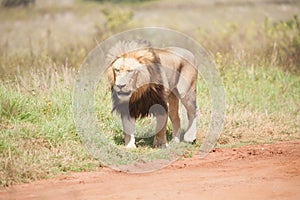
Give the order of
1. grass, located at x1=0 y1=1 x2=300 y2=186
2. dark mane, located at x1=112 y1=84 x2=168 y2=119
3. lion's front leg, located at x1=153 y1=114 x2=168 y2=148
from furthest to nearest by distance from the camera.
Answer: lion's front leg, located at x1=153 y1=114 x2=168 y2=148 → dark mane, located at x1=112 y1=84 x2=168 y2=119 → grass, located at x1=0 y1=1 x2=300 y2=186

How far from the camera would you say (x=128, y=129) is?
7777mm

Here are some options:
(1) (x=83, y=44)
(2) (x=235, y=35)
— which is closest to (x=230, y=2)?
(2) (x=235, y=35)

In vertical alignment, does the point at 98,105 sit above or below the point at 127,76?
below

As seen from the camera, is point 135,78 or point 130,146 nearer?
point 135,78

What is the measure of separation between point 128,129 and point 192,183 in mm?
1920

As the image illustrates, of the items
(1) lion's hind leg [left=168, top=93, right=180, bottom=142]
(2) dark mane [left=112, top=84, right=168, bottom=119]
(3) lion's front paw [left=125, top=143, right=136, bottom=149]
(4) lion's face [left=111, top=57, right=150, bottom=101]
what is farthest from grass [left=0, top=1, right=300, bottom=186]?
(4) lion's face [left=111, top=57, right=150, bottom=101]

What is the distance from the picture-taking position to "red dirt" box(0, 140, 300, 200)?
5.61 metres

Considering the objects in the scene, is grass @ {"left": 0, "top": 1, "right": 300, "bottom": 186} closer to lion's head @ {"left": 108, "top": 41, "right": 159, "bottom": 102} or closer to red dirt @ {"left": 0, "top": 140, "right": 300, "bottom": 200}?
red dirt @ {"left": 0, "top": 140, "right": 300, "bottom": 200}

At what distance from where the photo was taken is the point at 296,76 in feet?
39.9

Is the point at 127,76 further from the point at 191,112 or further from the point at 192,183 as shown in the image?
the point at 192,183

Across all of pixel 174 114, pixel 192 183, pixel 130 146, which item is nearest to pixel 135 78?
pixel 130 146

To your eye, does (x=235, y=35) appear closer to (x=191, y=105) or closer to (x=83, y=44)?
(x=83, y=44)

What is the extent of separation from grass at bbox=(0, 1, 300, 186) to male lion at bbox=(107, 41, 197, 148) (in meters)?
0.37

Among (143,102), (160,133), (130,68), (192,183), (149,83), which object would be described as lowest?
(192,183)
